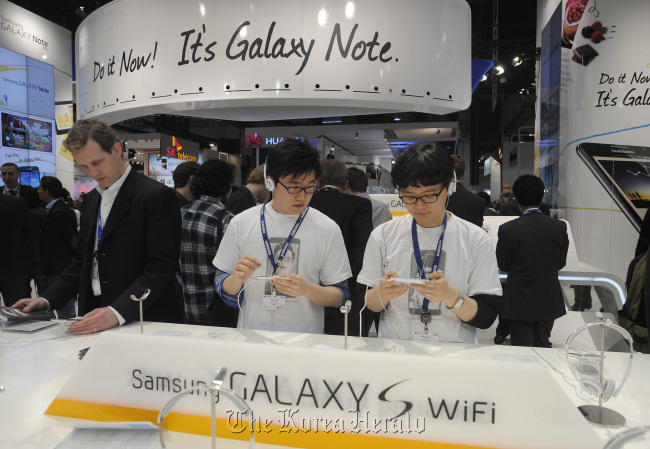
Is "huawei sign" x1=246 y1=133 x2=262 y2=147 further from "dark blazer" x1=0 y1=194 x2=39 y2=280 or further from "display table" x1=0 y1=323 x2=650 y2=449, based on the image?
"display table" x1=0 y1=323 x2=650 y2=449

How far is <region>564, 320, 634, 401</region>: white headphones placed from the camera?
3.71ft

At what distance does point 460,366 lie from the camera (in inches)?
38.2

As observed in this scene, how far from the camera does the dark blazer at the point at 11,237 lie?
3.98 meters

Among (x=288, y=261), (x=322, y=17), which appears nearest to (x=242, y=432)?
(x=288, y=261)

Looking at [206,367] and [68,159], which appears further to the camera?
[68,159]

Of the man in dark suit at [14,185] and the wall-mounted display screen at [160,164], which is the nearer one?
the man in dark suit at [14,185]

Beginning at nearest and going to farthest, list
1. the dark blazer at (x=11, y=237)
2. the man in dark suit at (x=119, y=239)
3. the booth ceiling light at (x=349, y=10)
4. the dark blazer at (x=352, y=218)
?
1. the man in dark suit at (x=119, y=239)
2. the dark blazer at (x=352, y=218)
3. the booth ceiling light at (x=349, y=10)
4. the dark blazer at (x=11, y=237)

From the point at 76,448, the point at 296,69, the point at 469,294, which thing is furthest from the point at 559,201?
the point at 76,448

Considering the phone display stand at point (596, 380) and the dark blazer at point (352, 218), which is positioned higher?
the dark blazer at point (352, 218)

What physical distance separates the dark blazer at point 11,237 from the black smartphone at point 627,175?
588cm

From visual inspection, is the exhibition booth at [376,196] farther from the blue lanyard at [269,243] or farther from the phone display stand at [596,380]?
the blue lanyard at [269,243]

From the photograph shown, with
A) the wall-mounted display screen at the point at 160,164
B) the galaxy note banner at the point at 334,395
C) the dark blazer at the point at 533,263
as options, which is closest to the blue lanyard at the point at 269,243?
the galaxy note banner at the point at 334,395

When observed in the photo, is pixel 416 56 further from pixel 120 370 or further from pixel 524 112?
pixel 524 112

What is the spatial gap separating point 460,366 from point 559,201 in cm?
564
